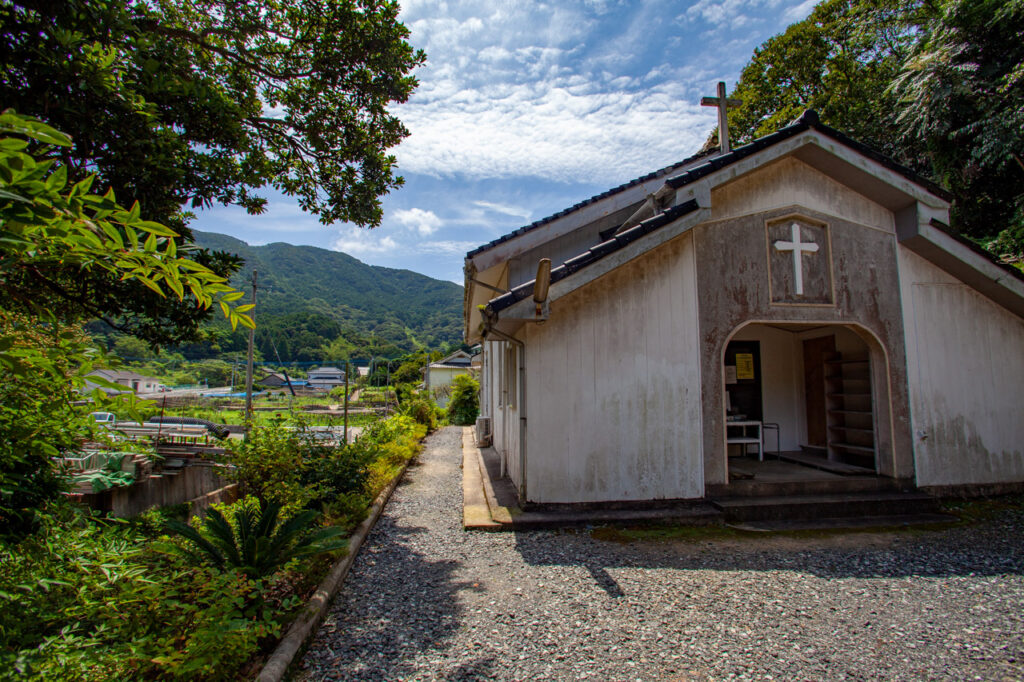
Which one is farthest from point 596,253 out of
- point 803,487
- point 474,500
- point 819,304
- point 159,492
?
point 159,492

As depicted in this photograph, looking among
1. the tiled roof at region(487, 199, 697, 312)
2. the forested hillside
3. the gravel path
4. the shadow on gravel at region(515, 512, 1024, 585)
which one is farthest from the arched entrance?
the forested hillside

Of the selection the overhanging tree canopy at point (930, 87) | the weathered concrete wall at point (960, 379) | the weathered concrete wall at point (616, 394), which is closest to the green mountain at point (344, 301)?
the overhanging tree canopy at point (930, 87)

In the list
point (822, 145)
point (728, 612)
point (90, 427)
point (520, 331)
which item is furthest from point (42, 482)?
point (822, 145)

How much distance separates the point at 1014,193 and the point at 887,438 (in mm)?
12276

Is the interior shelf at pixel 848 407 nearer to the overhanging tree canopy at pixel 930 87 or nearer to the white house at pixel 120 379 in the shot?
the overhanging tree canopy at pixel 930 87

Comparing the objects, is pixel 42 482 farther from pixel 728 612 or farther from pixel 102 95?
pixel 728 612

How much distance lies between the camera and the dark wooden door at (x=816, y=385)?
Answer: 1006cm

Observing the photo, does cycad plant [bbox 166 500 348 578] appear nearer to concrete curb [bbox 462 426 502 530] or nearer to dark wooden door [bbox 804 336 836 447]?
concrete curb [bbox 462 426 502 530]

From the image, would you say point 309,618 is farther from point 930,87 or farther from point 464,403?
point 464,403

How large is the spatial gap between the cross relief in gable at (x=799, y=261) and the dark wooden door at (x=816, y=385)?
8.79 feet

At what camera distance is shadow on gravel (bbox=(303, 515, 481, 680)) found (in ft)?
12.0

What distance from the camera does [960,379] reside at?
807cm

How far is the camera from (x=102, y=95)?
445 centimetres

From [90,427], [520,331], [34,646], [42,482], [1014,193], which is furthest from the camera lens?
[1014,193]
